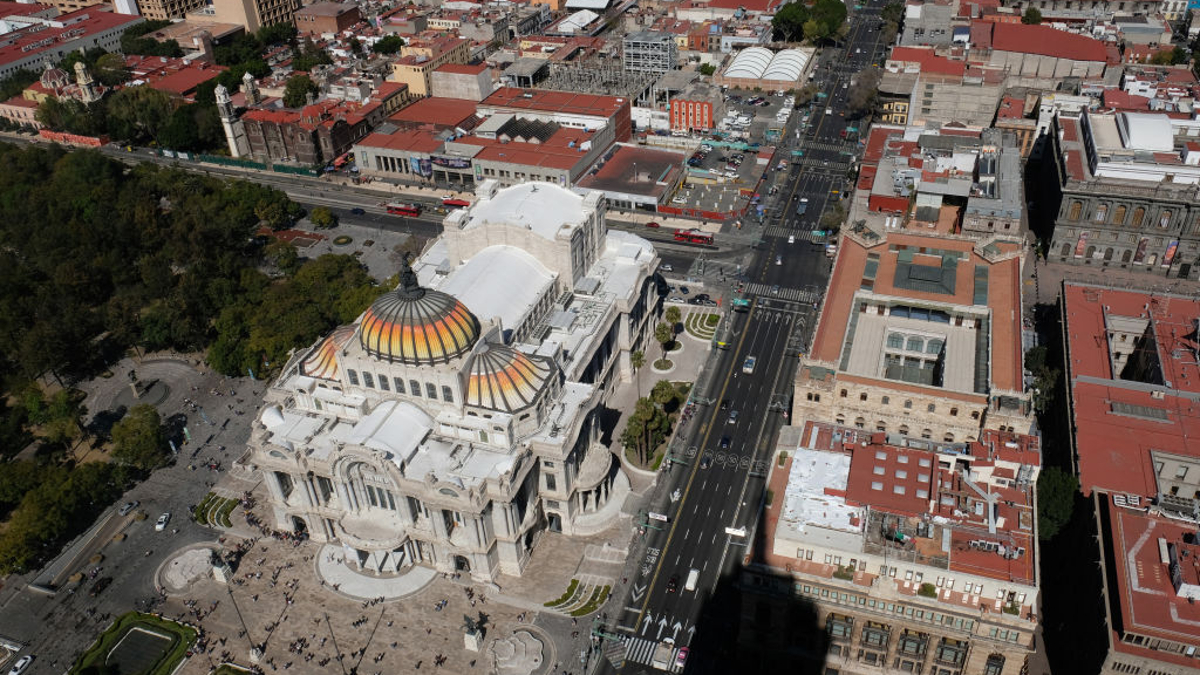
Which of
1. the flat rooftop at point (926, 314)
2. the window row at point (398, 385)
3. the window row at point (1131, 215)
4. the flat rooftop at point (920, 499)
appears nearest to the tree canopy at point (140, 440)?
the window row at point (398, 385)

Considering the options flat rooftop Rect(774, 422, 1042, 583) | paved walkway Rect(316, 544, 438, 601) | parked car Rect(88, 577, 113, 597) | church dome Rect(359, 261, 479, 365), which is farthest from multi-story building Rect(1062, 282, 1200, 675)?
parked car Rect(88, 577, 113, 597)

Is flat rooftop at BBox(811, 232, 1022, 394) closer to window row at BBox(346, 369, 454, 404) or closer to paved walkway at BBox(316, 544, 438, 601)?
window row at BBox(346, 369, 454, 404)

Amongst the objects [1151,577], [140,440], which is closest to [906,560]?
[1151,577]

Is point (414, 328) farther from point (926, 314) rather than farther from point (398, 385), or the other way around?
point (926, 314)

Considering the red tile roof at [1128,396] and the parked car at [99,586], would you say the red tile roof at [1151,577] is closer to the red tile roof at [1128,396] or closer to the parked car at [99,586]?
the red tile roof at [1128,396]

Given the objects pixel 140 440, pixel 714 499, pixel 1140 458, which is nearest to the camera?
pixel 1140 458

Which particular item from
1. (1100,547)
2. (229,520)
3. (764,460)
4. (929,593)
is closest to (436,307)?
(229,520)
